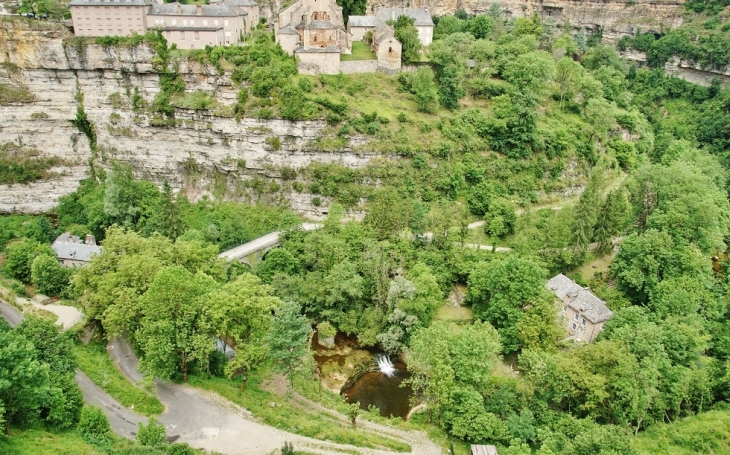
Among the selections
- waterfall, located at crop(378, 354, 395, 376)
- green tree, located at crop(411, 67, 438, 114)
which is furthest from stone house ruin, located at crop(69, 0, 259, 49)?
waterfall, located at crop(378, 354, 395, 376)

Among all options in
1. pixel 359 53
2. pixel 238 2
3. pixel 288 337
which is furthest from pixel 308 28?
pixel 288 337

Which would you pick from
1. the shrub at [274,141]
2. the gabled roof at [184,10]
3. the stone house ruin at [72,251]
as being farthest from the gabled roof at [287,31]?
the stone house ruin at [72,251]

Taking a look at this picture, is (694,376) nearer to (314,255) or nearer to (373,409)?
(373,409)

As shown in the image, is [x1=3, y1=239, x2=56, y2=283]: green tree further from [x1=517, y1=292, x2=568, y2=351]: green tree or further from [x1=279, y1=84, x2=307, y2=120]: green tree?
[x1=517, y1=292, x2=568, y2=351]: green tree

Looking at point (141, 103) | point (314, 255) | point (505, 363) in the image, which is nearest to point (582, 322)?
point (505, 363)

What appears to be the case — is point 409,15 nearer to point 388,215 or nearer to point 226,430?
point 388,215

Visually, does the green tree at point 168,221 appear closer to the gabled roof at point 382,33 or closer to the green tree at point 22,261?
the green tree at point 22,261
